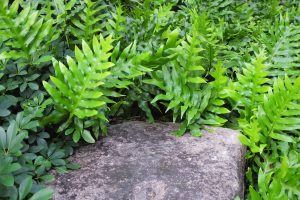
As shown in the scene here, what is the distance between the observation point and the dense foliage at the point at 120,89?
2670mm

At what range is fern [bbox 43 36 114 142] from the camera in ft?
9.08

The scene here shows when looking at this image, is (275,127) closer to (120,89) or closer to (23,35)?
(120,89)

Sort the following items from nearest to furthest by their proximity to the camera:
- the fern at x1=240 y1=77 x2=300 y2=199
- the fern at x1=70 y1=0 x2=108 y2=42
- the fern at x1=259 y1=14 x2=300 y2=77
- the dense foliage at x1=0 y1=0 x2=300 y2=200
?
the dense foliage at x1=0 y1=0 x2=300 y2=200, the fern at x1=240 y1=77 x2=300 y2=199, the fern at x1=70 y1=0 x2=108 y2=42, the fern at x1=259 y1=14 x2=300 y2=77

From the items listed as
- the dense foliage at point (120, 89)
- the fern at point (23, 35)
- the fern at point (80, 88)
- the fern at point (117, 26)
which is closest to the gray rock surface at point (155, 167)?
the dense foliage at point (120, 89)

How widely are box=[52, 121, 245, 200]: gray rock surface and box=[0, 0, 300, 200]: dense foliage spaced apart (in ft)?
0.37

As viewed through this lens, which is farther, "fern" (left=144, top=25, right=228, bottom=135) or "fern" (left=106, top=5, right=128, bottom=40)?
"fern" (left=106, top=5, right=128, bottom=40)

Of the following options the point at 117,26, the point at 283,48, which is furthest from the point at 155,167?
the point at 283,48

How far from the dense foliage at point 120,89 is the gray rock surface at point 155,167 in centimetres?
11

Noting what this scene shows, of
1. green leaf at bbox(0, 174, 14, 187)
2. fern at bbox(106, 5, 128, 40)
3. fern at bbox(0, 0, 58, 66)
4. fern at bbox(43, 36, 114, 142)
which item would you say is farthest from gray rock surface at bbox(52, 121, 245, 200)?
fern at bbox(106, 5, 128, 40)

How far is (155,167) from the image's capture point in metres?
2.77

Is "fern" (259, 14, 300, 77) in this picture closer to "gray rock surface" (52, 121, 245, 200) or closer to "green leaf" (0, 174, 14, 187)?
"gray rock surface" (52, 121, 245, 200)

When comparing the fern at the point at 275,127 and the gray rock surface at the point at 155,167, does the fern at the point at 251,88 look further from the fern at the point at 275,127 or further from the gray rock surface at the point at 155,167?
the gray rock surface at the point at 155,167

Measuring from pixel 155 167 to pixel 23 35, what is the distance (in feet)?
4.84

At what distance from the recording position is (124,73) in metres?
3.22
